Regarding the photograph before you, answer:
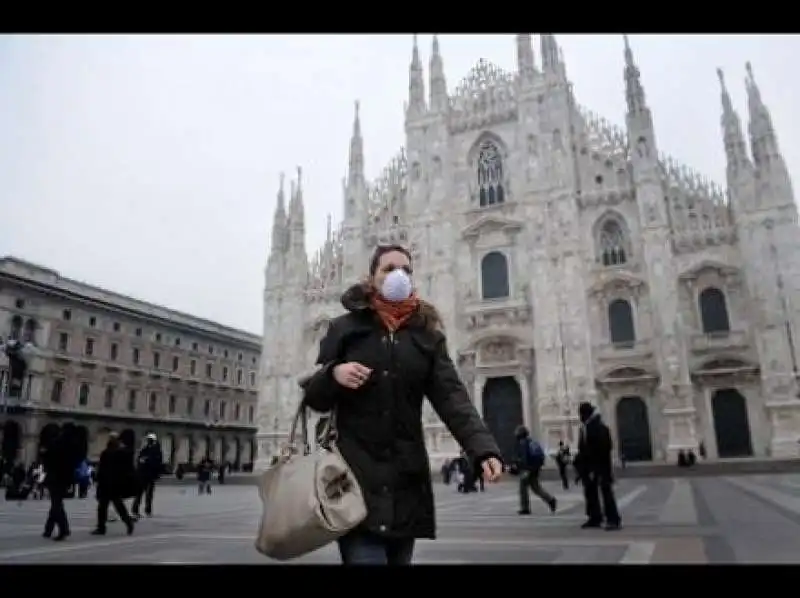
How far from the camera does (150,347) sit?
131 feet

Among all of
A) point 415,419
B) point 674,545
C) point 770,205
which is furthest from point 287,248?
point 415,419

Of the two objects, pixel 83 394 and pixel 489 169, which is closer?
pixel 489 169

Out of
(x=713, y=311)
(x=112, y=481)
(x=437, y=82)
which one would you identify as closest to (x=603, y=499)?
(x=112, y=481)

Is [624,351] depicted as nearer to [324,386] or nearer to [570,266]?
[570,266]

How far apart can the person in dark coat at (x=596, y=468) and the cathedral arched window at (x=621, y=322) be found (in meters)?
19.3

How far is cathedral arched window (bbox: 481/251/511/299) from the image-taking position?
29406 millimetres

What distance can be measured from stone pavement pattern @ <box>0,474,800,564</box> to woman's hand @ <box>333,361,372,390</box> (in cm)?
330

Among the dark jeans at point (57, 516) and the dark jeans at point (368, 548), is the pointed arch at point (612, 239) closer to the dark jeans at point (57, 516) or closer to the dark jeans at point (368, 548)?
the dark jeans at point (57, 516)

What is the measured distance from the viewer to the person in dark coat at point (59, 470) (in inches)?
280

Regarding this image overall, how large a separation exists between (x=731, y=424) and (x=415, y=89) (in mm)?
22057

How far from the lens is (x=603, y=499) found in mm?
7359

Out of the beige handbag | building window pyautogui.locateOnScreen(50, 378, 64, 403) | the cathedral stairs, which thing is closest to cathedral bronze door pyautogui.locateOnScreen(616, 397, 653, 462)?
the cathedral stairs

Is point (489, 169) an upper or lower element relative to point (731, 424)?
upper
